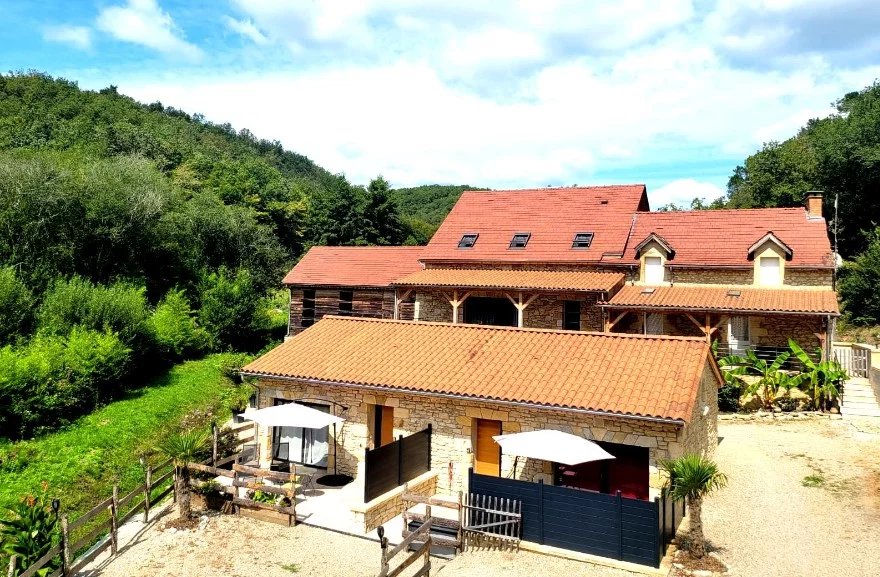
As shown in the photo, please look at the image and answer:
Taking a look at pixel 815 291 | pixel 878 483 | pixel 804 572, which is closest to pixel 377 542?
pixel 804 572

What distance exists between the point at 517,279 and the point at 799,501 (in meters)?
14.4

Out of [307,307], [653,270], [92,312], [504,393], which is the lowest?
[504,393]

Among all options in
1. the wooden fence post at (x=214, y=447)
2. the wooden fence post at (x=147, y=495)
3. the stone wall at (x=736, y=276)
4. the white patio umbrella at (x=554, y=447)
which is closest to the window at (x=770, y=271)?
the stone wall at (x=736, y=276)

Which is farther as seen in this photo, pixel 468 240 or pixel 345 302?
pixel 345 302

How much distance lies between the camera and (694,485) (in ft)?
33.2

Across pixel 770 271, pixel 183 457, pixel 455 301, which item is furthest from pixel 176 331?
pixel 770 271

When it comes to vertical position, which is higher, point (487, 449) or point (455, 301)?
point (455, 301)

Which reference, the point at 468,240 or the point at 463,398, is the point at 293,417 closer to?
the point at 463,398

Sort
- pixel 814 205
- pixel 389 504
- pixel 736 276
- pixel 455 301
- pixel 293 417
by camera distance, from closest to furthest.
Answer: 1. pixel 389 504
2. pixel 293 417
3. pixel 736 276
4. pixel 814 205
5. pixel 455 301

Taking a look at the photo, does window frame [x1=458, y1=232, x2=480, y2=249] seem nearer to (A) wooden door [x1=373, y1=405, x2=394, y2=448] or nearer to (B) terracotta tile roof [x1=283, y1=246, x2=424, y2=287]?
(B) terracotta tile roof [x1=283, y1=246, x2=424, y2=287]

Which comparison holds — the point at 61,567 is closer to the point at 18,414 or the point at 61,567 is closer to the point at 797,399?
the point at 18,414

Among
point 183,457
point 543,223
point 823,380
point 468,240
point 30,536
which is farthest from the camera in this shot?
point 468,240

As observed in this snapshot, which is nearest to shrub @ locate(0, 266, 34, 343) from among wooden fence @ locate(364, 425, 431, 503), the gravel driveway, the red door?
wooden fence @ locate(364, 425, 431, 503)

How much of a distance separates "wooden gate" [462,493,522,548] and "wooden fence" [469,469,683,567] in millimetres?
118
